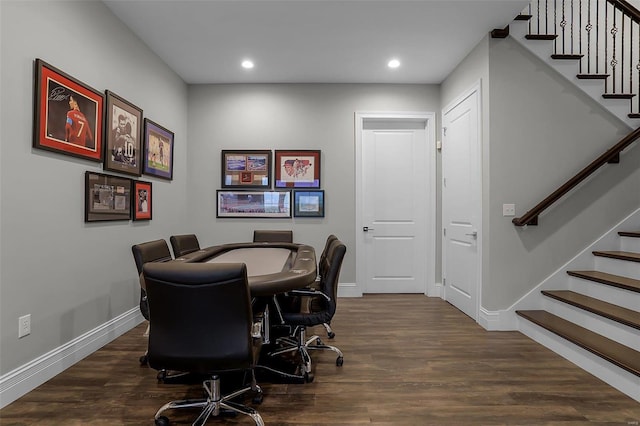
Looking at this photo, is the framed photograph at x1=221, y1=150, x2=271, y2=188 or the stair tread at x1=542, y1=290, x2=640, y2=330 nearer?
the stair tread at x1=542, y1=290, x2=640, y2=330

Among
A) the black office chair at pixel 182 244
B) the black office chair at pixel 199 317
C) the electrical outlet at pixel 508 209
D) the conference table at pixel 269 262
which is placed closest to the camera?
→ the black office chair at pixel 199 317

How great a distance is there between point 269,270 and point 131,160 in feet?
6.65

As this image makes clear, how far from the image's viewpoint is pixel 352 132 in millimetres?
4562

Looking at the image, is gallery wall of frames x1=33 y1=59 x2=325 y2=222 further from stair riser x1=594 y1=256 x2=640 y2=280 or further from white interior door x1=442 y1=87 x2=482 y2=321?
stair riser x1=594 y1=256 x2=640 y2=280

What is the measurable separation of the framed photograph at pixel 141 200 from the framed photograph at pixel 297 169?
5.18ft

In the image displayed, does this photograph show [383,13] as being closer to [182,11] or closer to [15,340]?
[182,11]

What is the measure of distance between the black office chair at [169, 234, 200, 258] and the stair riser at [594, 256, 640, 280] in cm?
384

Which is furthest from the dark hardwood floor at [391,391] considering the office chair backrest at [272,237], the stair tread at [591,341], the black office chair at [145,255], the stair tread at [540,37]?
the stair tread at [540,37]

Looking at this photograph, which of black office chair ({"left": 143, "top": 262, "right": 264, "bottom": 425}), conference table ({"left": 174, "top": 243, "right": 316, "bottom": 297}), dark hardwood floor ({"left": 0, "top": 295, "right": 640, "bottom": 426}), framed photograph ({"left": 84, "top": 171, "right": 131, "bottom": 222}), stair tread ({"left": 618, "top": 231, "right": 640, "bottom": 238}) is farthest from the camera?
stair tread ({"left": 618, "top": 231, "right": 640, "bottom": 238})

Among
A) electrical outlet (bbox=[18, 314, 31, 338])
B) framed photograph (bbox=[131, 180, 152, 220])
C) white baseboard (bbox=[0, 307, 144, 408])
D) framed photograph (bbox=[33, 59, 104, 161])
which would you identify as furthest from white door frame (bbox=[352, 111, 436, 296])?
electrical outlet (bbox=[18, 314, 31, 338])

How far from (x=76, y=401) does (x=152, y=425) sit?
1.95ft

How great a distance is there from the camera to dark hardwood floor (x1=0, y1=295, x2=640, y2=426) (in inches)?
72.8

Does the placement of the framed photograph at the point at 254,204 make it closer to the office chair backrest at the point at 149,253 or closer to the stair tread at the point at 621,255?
the office chair backrest at the point at 149,253

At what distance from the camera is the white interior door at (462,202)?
350cm
